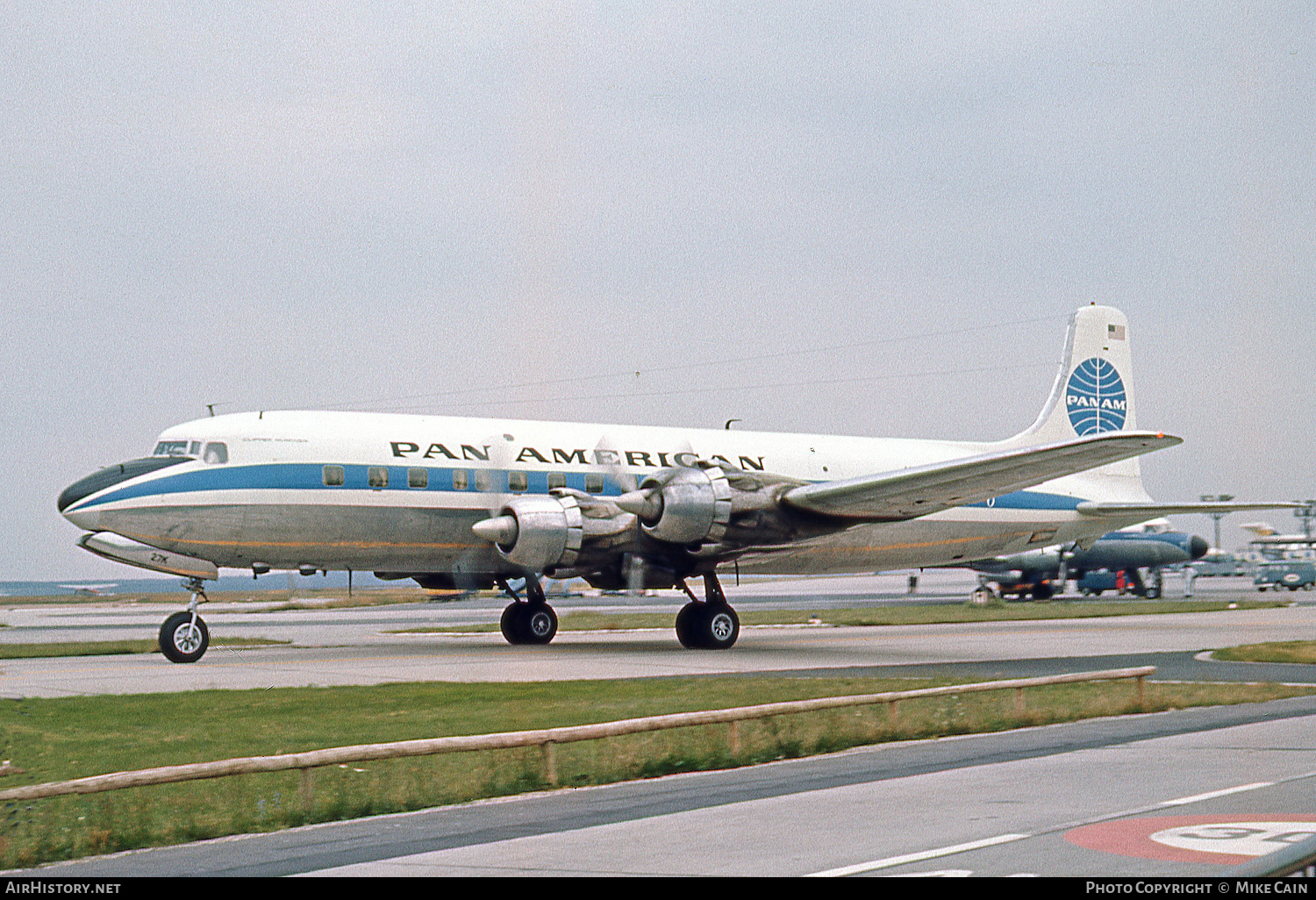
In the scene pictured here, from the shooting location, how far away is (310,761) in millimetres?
9336

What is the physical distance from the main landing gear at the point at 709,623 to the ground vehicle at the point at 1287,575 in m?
59.5

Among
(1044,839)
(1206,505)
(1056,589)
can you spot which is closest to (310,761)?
(1044,839)

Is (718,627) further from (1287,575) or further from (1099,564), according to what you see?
(1287,575)

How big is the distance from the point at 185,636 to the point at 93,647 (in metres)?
7.47

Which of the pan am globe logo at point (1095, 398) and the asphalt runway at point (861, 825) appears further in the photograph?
the pan am globe logo at point (1095, 398)

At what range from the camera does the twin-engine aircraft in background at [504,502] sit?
78.6 ft

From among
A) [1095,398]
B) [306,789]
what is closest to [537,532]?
[306,789]

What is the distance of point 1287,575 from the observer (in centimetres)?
7462

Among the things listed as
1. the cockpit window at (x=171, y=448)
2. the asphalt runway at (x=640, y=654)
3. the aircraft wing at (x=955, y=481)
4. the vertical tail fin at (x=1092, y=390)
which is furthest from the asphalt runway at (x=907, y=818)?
the vertical tail fin at (x=1092, y=390)

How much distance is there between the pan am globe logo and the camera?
3588 cm

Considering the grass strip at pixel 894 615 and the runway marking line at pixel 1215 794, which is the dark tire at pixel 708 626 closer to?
the grass strip at pixel 894 615

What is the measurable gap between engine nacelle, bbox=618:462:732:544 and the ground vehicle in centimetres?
6103

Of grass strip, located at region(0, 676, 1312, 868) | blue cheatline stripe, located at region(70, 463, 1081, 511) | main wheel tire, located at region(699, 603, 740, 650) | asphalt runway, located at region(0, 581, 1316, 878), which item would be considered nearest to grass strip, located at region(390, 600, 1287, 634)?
blue cheatline stripe, located at region(70, 463, 1081, 511)

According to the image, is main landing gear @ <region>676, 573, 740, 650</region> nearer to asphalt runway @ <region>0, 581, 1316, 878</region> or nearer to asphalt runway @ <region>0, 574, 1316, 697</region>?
asphalt runway @ <region>0, 574, 1316, 697</region>
